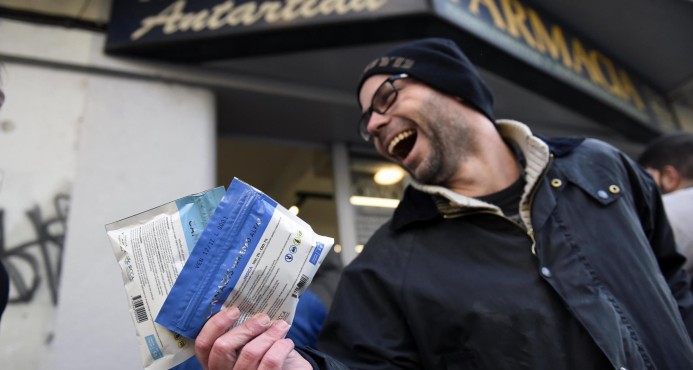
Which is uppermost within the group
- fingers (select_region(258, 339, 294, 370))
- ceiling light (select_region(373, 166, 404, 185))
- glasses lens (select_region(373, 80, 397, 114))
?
glasses lens (select_region(373, 80, 397, 114))

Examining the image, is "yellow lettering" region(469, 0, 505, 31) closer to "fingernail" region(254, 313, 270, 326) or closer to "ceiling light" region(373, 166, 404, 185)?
"ceiling light" region(373, 166, 404, 185)

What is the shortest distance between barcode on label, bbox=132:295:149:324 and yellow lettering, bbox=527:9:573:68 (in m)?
3.81

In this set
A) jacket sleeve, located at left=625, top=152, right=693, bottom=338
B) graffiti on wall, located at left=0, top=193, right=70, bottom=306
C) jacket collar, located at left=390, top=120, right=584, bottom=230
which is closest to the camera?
jacket collar, located at left=390, top=120, right=584, bottom=230

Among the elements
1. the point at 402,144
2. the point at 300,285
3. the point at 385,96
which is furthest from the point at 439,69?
the point at 300,285

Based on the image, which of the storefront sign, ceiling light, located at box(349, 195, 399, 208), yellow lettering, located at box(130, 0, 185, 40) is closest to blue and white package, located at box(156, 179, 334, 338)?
the storefront sign

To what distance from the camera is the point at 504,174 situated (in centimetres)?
180

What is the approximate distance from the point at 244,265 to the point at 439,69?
4.51 feet

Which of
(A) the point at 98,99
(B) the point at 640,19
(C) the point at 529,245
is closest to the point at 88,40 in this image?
(A) the point at 98,99

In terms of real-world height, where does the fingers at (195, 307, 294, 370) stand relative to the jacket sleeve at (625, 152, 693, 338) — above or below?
above

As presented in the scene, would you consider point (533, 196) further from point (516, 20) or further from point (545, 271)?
point (516, 20)

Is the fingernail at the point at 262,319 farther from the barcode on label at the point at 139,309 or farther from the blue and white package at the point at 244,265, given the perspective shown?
the barcode on label at the point at 139,309

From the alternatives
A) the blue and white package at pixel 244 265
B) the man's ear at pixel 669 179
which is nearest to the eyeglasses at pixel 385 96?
the blue and white package at pixel 244 265

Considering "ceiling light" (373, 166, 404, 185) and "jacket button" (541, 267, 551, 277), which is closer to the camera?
"jacket button" (541, 267, 551, 277)

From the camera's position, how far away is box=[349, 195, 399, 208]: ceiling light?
4.02m
